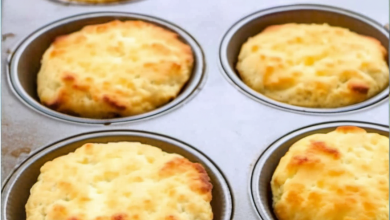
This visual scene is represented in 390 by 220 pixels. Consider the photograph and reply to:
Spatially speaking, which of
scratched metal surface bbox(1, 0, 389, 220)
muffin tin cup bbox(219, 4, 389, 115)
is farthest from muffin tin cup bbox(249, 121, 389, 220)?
muffin tin cup bbox(219, 4, 389, 115)

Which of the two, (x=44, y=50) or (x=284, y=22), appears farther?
(x=284, y=22)

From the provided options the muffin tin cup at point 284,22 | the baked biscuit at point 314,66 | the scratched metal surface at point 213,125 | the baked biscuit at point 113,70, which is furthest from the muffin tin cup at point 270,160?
the baked biscuit at point 113,70

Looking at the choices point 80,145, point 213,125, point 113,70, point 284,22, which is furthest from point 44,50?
point 284,22

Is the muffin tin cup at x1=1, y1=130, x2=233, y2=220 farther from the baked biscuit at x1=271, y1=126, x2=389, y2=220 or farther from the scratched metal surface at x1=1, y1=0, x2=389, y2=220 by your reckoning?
the baked biscuit at x1=271, y1=126, x2=389, y2=220

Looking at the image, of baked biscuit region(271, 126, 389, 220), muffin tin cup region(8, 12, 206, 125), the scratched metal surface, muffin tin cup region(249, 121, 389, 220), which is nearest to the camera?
baked biscuit region(271, 126, 389, 220)

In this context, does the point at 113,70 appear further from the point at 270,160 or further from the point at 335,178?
the point at 335,178

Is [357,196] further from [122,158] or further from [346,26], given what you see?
[346,26]

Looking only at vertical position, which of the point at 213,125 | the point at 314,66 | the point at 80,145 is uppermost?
the point at 314,66
